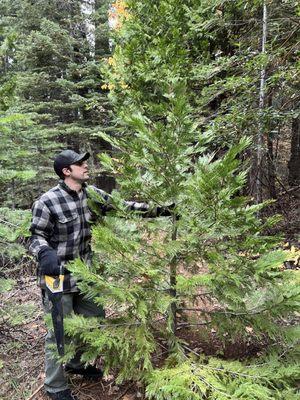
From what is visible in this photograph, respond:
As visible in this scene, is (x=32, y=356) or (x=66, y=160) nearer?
(x=66, y=160)

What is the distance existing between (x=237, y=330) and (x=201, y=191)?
1.31 metres

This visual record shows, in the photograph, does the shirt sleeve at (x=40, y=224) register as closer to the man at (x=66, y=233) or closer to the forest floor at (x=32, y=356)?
the man at (x=66, y=233)

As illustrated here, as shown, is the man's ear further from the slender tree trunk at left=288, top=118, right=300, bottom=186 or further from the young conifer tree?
the slender tree trunk at left=288, top=118, right=300, bottom=186

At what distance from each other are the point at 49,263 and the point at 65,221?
538 mm

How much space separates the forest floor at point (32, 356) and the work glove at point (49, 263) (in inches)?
55.6

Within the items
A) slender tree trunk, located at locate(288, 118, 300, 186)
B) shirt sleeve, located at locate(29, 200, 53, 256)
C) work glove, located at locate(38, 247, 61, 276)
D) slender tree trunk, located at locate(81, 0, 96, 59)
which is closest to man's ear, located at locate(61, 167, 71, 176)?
shirt sleeve, located at locate(29, 200, 53, 256)

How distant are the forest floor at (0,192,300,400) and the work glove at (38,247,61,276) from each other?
1411 millimetres

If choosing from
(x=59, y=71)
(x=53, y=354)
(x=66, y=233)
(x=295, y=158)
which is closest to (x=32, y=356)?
(x=53, y=354)

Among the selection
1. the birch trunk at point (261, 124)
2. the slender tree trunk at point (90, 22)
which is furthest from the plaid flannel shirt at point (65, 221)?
the slender tree trunk at point (90, 22)

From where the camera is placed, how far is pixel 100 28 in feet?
52.6

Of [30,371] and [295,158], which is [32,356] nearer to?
[30,371]

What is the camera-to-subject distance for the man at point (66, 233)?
3.50 m

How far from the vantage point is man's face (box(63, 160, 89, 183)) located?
12.1 ft

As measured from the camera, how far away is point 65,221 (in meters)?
3.62
